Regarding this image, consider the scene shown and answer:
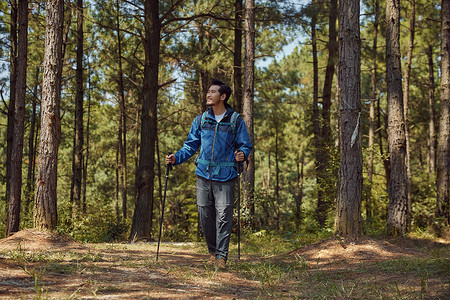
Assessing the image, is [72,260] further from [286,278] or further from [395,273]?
[395,273]

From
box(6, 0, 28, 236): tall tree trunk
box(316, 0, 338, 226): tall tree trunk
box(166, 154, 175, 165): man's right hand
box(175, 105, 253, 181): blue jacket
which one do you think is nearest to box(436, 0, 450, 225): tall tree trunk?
box(316, 0, 338, 226): tall tree trunk

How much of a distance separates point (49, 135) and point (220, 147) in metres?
3.31

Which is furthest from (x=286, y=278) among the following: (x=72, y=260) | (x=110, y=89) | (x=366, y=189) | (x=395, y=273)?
(x=110, y=89)

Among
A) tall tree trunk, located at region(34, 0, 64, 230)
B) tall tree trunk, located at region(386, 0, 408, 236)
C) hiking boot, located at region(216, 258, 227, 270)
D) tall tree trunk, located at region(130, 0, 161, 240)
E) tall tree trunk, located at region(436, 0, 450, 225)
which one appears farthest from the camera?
tall tree trunk, located at region(436, 0, 450, 225)

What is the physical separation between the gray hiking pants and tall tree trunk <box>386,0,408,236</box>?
4.97 metres

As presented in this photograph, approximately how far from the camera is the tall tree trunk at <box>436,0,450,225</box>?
35.6 ft

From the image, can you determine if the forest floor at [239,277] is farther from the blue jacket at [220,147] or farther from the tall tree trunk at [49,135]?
the blue jacket at [220,147]

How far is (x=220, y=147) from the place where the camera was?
499 cm

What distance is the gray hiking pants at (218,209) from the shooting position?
4.89 metres

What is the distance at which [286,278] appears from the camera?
4.53m

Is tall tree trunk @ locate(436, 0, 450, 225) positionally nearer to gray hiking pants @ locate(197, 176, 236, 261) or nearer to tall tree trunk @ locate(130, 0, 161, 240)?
tall tree trunk @ locate(130, 0, 161, 240)

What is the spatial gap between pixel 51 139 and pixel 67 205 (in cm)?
610

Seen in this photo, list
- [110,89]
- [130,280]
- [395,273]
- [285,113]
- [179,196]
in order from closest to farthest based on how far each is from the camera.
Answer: [130,280] < [395,273] < [110,89] < [179,196] < [285,113]

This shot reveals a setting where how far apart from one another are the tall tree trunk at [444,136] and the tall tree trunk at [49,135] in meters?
9.29
